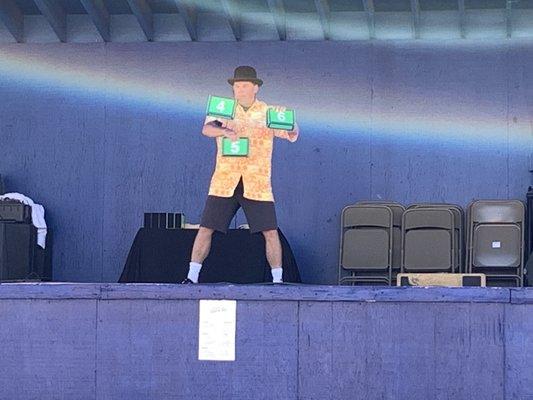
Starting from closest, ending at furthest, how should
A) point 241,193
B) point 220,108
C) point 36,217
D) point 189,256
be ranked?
point 220,108 < point 241,193 < point 189,256 < point 36,217

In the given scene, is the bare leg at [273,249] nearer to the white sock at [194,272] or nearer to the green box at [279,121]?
the white sock at [194,272]

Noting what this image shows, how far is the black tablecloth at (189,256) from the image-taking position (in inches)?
403

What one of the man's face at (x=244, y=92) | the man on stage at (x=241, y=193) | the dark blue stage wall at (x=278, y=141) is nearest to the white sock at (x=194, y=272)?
the man on stage at (x=241, y=193)

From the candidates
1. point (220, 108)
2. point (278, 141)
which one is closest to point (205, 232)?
point (220, 108)

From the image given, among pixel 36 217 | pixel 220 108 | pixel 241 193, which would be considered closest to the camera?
pixel 220 108

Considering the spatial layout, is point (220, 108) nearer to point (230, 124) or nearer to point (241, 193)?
point (230, 124)

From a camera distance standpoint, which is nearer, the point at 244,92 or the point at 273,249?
the point at 273,249

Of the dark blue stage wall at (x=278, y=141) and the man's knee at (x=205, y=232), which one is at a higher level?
the dark blue stage wall at (x=278, y=141)

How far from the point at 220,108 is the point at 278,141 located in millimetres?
2778

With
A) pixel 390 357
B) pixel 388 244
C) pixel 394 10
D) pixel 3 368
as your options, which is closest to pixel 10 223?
pixel 388 244

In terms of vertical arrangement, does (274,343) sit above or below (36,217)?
below

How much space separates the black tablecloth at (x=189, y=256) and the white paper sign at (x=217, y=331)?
14.3 feet

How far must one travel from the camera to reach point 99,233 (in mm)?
11602

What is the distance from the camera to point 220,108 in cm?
871
